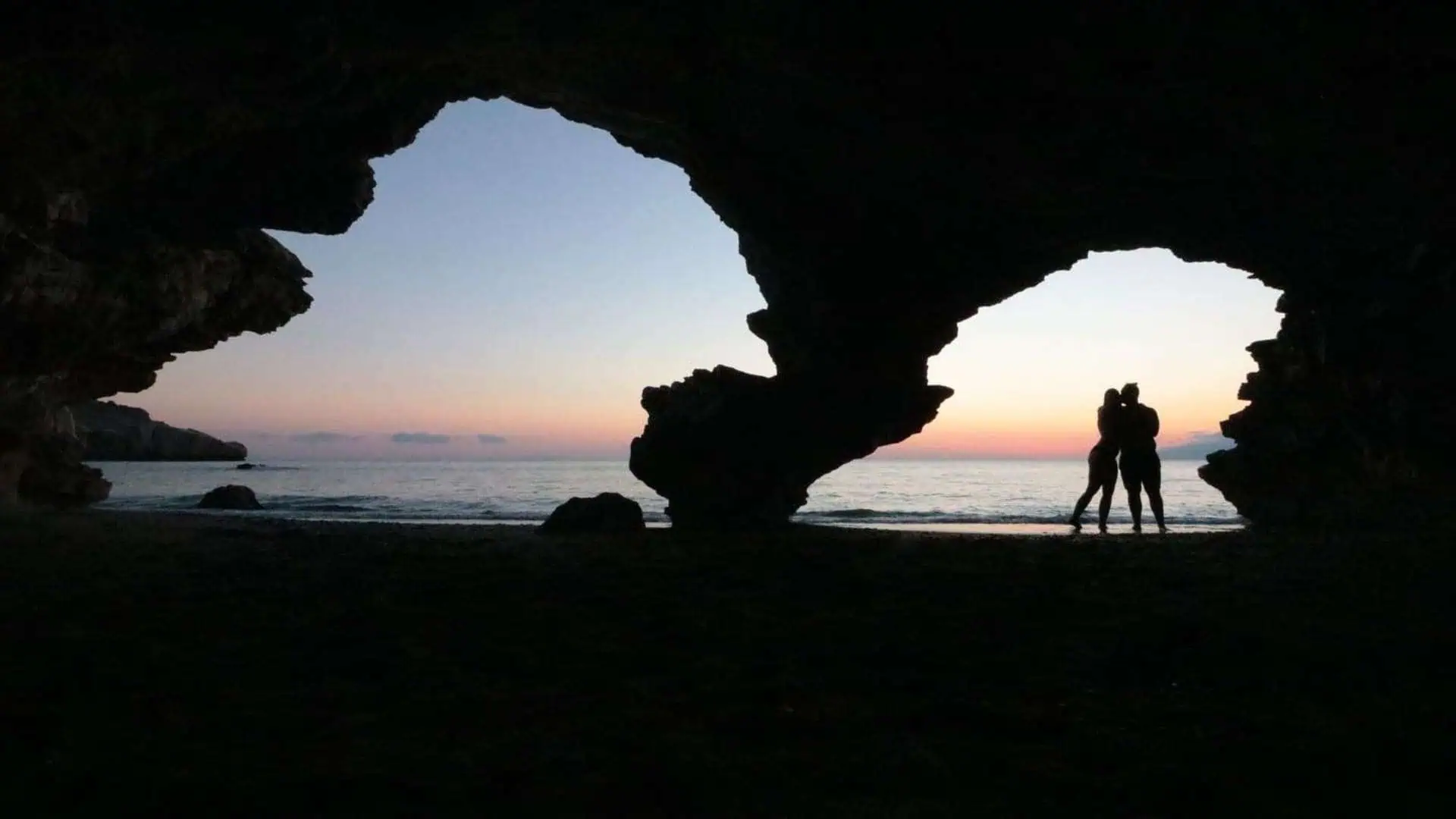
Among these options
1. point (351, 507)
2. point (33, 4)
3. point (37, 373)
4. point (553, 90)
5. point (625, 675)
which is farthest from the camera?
point (351, 507)

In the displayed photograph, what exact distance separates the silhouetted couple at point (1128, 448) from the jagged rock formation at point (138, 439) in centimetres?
9517

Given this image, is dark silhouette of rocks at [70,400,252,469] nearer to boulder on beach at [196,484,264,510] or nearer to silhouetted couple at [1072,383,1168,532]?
boulder on beach at [196,484,264,510]

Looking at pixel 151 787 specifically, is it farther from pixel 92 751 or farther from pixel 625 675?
pixel 625 675

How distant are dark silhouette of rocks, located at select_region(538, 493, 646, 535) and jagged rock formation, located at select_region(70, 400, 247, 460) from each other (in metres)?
89.8

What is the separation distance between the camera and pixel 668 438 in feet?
52.0

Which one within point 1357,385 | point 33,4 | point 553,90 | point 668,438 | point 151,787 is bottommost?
point 151,787

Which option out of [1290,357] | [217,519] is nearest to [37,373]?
[217,519]

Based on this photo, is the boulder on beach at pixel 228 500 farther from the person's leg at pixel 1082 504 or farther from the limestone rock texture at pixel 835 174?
the person's leg at pixel 1082 504

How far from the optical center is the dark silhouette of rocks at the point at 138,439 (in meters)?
90.4

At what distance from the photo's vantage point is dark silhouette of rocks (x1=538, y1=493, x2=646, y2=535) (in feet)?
42.9

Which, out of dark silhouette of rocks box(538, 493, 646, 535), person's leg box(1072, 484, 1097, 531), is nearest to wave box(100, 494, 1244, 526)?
person's leg box(1072, 484, 1097, 531)

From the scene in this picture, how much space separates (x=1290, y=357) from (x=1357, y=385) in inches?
60.0

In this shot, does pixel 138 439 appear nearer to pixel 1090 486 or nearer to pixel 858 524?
pixel 858 524

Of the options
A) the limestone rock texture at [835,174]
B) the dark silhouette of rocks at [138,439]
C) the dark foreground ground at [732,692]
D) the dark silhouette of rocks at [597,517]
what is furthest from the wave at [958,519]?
the dark silhouette of rocks at [138,439]
